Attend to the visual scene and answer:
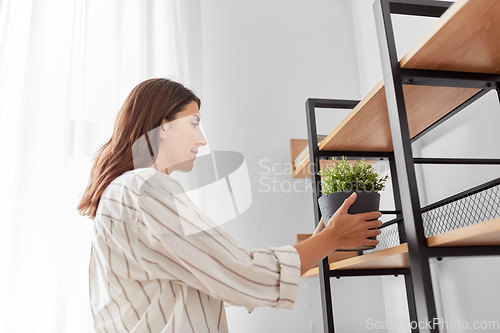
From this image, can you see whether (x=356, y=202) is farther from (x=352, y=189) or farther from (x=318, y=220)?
(x=318, y=220)

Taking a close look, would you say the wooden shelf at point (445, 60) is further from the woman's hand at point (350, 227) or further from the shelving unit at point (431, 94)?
the woman's hand at point (350, 227)

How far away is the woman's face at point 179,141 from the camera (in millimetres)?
804

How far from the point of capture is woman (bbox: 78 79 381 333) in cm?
64

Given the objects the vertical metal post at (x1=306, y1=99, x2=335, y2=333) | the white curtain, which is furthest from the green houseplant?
the white curtain

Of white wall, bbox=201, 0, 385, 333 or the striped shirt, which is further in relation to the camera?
white wall, bbox=201, 0, 385, 333

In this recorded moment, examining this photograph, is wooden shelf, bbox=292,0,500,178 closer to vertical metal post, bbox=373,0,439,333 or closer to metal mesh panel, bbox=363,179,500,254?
vertical metal post, bbox=373,0,439,333

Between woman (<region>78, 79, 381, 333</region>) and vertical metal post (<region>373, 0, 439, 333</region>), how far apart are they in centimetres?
11

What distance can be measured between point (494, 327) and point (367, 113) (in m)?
0.59

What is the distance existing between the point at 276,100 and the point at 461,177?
0.86 meters

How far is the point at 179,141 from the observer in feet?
2.66

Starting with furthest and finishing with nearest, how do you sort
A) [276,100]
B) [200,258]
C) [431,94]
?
[276,100] < [431,94] < [200,258]

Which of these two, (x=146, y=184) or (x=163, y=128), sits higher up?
(x=163, y=128)

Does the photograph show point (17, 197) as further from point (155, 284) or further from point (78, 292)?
point (155, 284)

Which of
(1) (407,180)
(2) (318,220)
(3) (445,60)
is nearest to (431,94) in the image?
(3) (445,60)
